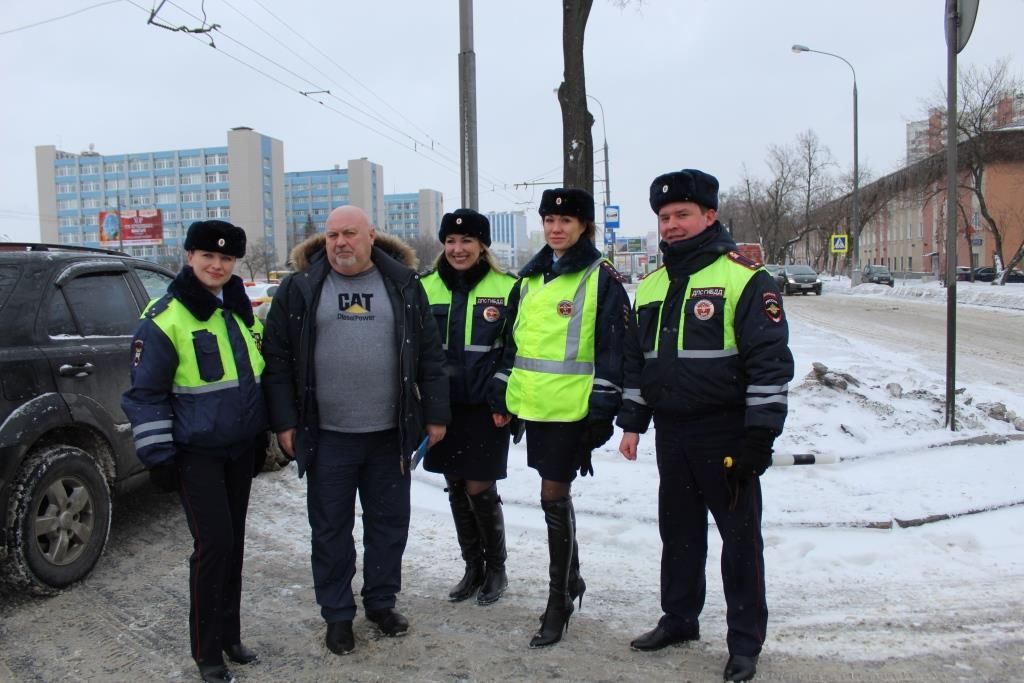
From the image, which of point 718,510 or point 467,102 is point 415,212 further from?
point 718,510

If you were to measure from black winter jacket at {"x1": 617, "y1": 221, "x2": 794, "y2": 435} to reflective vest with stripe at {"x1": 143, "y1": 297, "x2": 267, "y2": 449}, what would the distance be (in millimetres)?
1610

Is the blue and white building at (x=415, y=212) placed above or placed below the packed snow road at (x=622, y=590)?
above

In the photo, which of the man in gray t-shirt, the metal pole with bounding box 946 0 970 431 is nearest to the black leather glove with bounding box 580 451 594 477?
the man in gray t-shirt

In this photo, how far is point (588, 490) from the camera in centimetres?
549

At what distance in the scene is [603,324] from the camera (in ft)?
11.3

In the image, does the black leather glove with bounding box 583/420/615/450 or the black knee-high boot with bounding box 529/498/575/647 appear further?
the black knee-high boot with bounding box 529/498/575/647

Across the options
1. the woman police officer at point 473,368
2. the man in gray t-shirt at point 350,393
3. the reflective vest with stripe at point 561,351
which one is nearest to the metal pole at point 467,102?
the woman police officer at point 473,368

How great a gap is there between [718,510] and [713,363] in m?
0.64

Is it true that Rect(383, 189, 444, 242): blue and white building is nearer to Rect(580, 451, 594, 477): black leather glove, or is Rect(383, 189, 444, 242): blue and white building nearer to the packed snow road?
the packed snow road

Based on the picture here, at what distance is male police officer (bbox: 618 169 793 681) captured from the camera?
2.93 m

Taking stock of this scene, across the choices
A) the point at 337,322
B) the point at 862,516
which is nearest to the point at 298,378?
the point at 337,322

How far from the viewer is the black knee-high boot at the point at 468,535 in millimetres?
4047

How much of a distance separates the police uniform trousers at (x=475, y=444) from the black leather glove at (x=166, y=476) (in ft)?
4.30

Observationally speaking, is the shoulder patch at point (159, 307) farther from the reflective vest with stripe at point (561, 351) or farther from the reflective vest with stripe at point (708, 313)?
the reflective vest with stripe at point (708, 313)
